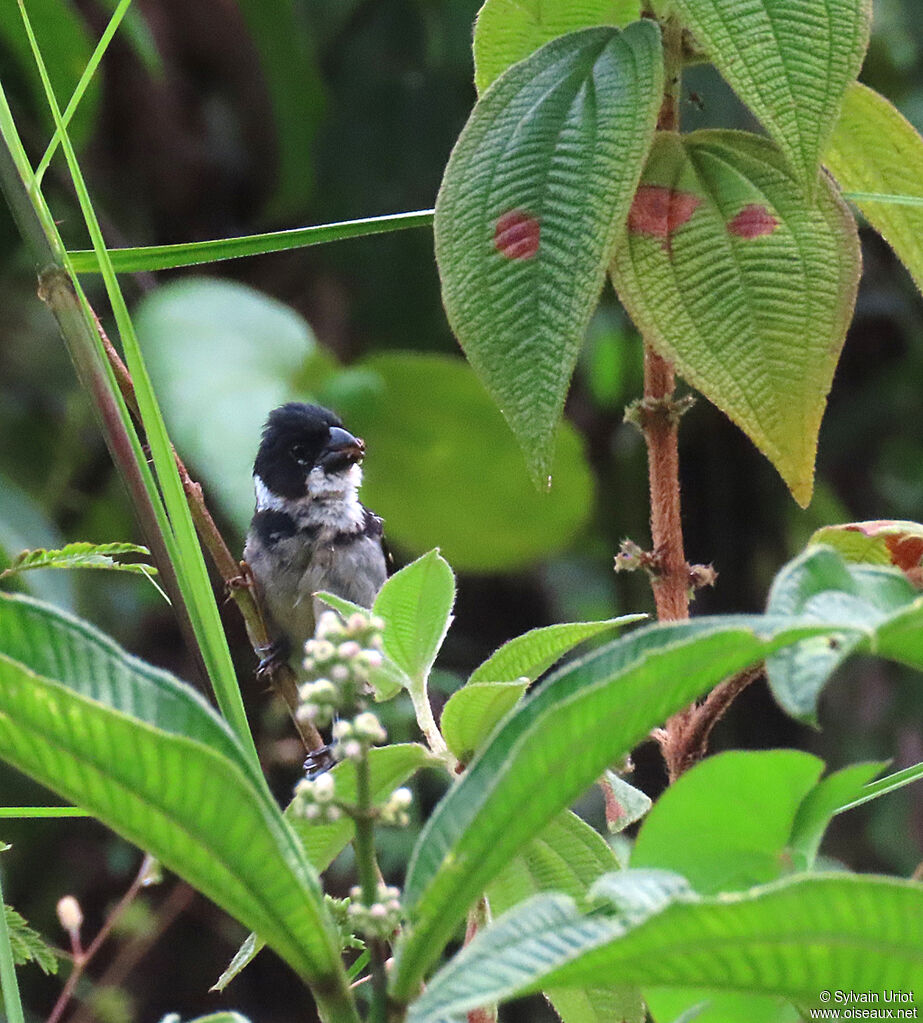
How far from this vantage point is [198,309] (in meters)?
3.13

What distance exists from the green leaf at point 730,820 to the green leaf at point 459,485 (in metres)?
2.70

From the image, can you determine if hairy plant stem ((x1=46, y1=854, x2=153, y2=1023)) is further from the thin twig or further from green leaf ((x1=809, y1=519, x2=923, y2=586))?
green leaf ((x1=809, y1=519, x2=923, y2=586))

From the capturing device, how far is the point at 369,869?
62 cm

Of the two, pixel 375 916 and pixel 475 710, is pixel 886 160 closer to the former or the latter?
pixel 475 710

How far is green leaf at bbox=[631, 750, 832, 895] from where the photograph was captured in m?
0.67

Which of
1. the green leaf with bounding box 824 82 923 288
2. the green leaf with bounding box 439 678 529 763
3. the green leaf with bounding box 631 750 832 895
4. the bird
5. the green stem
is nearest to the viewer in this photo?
the green leaf with bounding box 631 750 832 895

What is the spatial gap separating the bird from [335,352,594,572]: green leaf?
0.11m

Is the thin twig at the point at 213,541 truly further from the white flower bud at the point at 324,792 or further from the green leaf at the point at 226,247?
the white flower bud at the point at 324,792

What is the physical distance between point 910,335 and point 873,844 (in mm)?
1379

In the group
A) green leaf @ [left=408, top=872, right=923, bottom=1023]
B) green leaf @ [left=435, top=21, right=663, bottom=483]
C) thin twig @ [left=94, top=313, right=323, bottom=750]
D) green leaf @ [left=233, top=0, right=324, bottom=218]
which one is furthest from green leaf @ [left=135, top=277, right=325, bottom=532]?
green leaf @ [left=408, top=872, right=923, bottom=1023]

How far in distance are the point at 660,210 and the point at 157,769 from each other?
2.17 feet

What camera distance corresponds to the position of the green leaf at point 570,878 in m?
0.96

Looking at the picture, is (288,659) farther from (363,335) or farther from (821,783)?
(821,783)

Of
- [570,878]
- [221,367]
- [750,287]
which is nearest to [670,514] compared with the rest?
[750,287]
